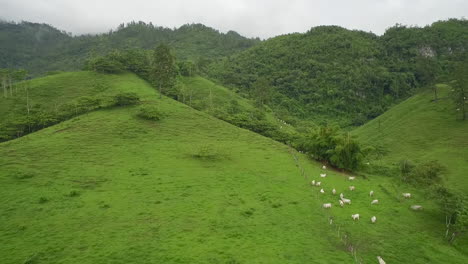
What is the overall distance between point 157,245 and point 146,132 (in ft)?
123

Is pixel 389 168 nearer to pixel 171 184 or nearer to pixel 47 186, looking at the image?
pixel 171 184

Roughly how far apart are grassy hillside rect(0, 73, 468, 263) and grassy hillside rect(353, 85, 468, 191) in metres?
19.5

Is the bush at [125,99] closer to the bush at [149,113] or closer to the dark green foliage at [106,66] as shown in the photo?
the bush at [149,113]

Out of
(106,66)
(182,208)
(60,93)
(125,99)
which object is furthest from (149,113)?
(106,66)

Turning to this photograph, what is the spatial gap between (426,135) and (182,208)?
247ft

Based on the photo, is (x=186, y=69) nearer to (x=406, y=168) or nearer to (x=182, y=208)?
(x=406, y=168)

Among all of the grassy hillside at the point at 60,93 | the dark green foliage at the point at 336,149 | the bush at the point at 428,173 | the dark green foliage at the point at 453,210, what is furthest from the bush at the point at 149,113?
the dark green foliage at the point at 453,210

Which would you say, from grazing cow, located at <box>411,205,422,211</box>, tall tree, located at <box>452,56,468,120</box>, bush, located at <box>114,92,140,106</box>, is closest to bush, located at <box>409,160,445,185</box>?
grazing cow, located at <box>411,205,422,211</box>

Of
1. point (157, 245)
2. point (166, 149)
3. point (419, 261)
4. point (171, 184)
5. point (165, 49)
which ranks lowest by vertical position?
point (419, 261)

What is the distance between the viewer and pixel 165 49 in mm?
88000

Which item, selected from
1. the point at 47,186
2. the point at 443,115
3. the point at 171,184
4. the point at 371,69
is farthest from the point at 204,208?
the point at 371,69

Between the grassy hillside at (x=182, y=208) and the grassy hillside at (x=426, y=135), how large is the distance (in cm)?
1955

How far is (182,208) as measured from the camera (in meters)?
33.3

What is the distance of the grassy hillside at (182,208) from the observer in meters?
25.7
